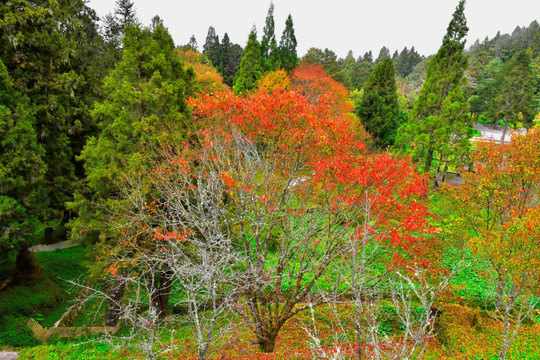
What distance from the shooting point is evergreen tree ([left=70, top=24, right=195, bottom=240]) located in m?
9.15

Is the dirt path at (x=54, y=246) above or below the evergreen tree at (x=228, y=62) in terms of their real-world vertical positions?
below

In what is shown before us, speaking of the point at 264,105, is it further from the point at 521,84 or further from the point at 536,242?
the point at 521,84

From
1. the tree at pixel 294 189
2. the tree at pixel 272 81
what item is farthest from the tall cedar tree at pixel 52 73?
the tree at pixel 272 81

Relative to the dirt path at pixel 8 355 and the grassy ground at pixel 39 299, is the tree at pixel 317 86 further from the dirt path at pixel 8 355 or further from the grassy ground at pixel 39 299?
the dirt path at pixel 8 355

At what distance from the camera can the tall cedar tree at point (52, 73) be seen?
10.1 meters

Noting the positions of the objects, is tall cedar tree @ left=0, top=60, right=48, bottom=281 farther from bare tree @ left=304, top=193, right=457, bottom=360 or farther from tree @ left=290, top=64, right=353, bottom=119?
tree @ left=290, top=64, right=353, bottom=119

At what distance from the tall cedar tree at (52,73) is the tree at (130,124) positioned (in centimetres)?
255

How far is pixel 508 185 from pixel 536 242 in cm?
228

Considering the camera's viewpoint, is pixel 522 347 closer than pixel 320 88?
Yes

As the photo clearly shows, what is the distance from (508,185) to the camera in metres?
7.97

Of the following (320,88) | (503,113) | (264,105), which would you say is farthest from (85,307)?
(503,113)

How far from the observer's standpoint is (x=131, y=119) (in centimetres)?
934

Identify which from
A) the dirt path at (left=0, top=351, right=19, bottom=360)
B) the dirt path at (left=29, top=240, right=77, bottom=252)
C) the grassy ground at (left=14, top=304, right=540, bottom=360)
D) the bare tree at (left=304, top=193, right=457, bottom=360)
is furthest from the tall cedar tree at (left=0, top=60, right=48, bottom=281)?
the bare tree at (left=304, top=193, right=457, bottom=360)

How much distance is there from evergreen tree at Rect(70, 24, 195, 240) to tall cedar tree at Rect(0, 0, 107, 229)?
256 cm
